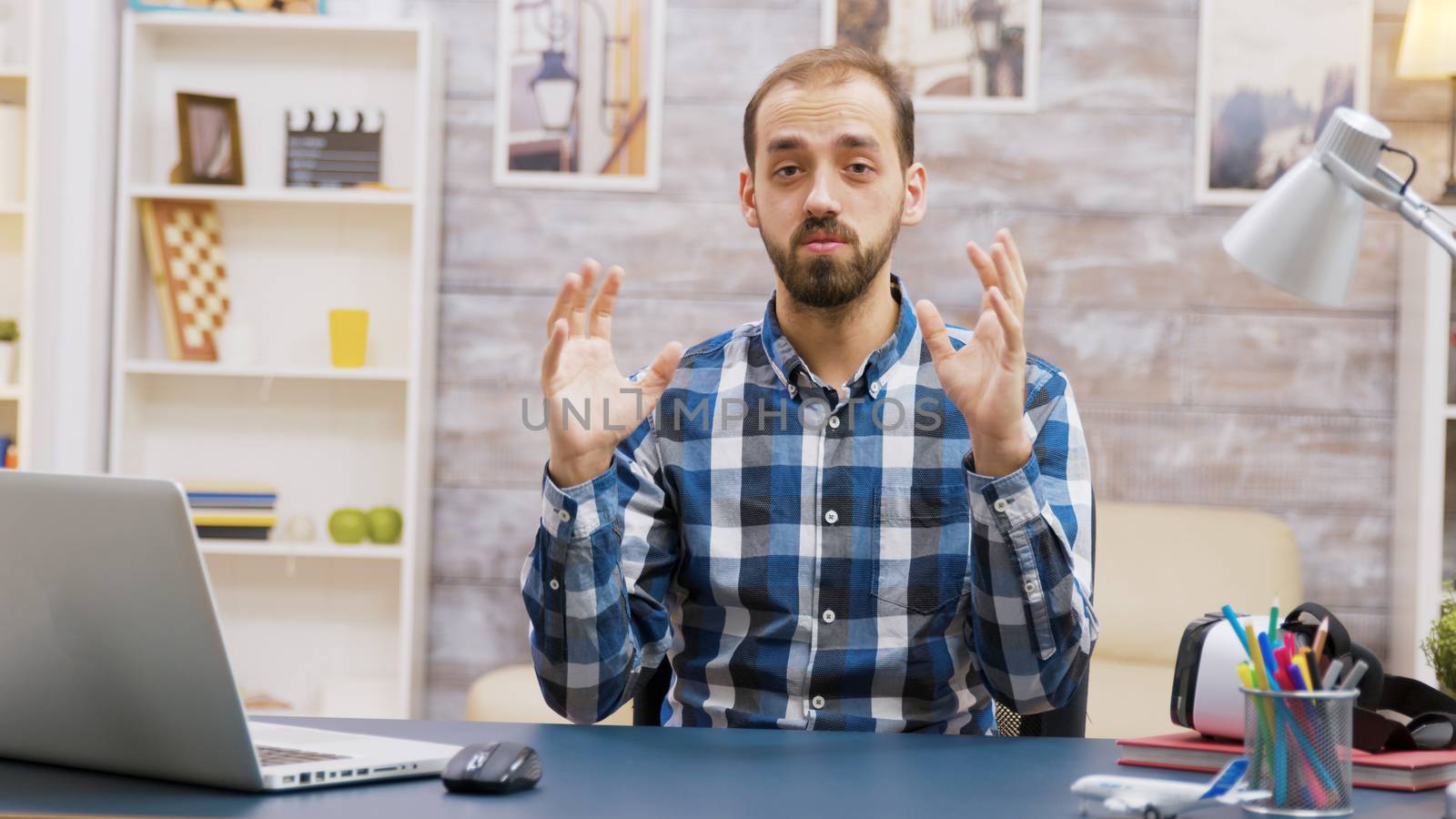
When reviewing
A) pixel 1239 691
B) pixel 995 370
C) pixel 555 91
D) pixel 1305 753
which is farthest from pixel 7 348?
pixel 1305 753

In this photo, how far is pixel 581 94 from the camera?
11.1 ft

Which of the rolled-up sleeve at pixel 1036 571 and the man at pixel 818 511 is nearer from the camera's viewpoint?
the rolled-up sleeve at pixel 1036 571

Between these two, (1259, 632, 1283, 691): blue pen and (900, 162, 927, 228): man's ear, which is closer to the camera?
(1259, 632, 1283, 691): blue pen

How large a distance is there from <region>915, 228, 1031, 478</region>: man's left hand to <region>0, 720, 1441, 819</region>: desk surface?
0.26m

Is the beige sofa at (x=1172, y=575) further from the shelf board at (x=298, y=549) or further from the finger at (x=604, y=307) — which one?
the finger at (x=604, y=307)

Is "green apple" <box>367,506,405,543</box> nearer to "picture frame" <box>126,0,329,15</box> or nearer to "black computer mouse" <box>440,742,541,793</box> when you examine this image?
"picture frame" <box>126,0,329,15</box>

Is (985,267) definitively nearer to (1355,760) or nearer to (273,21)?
(1355,760)

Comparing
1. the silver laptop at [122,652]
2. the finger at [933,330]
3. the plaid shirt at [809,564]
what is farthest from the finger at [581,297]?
the silver laptop at [122,652]

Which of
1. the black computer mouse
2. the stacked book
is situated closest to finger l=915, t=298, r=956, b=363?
the black computer mouse

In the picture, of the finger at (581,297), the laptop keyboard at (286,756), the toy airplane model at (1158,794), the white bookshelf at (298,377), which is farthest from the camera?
the white bookshelf at (298,377)

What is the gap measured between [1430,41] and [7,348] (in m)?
3.22

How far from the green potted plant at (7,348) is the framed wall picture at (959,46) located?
1.96 meters

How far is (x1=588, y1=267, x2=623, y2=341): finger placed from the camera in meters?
1.35

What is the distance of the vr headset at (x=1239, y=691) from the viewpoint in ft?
3.54
